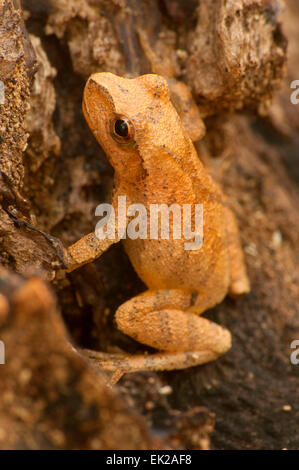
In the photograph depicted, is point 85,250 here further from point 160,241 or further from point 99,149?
point 99,149

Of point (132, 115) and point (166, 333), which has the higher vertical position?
point (132, 115)

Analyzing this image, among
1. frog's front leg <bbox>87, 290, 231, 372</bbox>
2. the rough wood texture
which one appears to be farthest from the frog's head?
frog's front leg <bbox>87, 290, 231, 372</bbox>

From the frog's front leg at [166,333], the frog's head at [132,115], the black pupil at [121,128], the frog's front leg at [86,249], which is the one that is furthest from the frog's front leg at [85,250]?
the black pupil at [121,128]

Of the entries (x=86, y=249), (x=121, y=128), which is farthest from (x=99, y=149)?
(x=86, y=249)

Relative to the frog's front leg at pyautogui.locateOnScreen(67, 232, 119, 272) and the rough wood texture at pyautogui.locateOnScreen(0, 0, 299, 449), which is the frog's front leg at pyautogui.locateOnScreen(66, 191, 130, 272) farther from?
the rough wood texture at pyautogui.locateOnScreen(0, 0, 299, 449)

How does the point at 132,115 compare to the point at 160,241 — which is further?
the point at 160,241

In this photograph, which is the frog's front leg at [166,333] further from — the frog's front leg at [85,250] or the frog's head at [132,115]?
the frog's head at [132,115]

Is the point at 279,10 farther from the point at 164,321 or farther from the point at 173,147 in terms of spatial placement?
the point at 164,321
